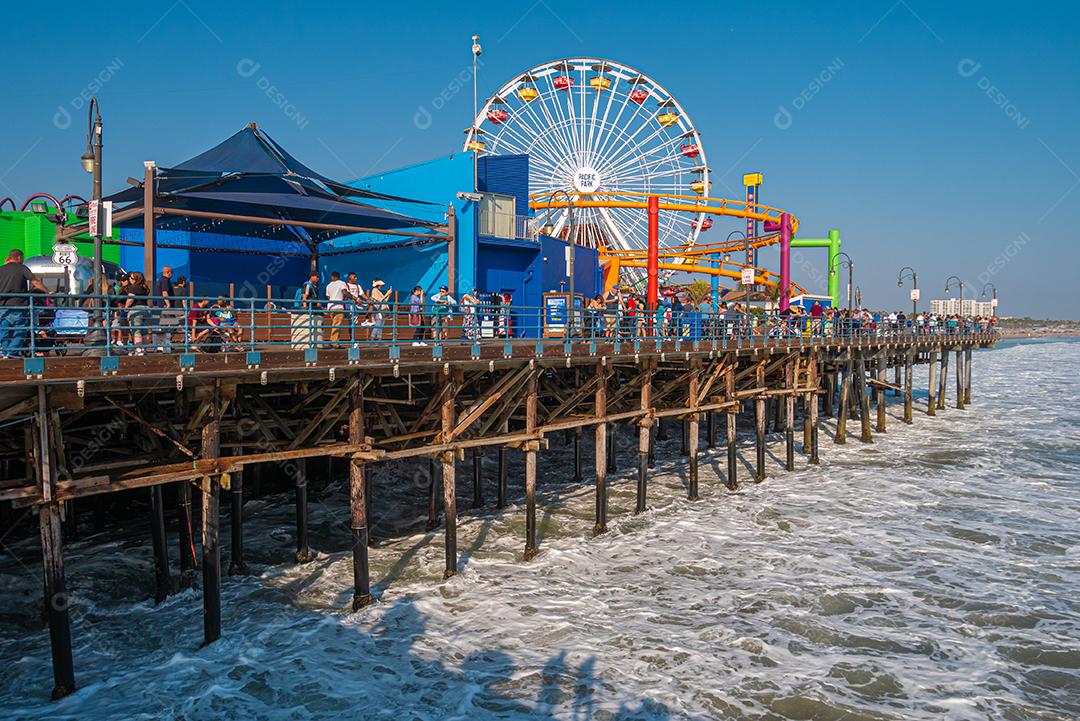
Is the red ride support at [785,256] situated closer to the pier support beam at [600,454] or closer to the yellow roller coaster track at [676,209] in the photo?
the yellow roller coaster track at [676,209]

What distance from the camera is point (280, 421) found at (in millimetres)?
11586

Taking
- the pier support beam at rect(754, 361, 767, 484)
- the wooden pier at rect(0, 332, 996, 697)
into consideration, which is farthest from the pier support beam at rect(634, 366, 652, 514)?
the pier support beam at rect(754, 361, 767, 484)

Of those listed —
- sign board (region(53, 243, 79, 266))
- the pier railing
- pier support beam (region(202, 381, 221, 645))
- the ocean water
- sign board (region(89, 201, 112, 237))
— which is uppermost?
sign board (region(89, 201, 112, 237))

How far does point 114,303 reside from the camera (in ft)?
43.2

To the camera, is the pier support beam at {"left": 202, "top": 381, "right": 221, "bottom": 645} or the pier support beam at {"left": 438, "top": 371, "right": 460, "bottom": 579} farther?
the pier support beam at {"left": 438, "top": 371, "right": 460, "bottom": 579}

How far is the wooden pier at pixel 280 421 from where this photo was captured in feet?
29.1

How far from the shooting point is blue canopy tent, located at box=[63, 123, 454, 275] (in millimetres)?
14484

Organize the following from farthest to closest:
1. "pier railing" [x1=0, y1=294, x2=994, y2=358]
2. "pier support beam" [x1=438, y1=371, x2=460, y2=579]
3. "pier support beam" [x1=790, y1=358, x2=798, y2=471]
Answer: "pier support beam" [x1=790, y1=358, x2=798, y2=471], "pier support beam" [x1=438, y1=371, x2=460, y2=579], "pier railing" [x1=0, y1=294, x2=994, y2=358]

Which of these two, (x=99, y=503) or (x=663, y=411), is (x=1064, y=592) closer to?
(x=663, y=411)

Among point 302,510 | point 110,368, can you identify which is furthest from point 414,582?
point 110,368

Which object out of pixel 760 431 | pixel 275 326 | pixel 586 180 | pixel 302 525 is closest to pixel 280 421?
pixel 275 326

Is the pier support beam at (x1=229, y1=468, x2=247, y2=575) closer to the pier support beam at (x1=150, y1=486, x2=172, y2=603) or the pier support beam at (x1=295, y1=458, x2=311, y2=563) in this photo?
the pier support beam at (x1=295, y1=458, x2=311, y2=563)

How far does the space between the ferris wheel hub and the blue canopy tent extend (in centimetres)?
2435

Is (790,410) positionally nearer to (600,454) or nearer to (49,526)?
(600,454)
